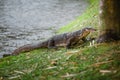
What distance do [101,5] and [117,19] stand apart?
0.64m

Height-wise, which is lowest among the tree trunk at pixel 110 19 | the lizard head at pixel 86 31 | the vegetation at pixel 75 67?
the vegetation at pixel 75 67

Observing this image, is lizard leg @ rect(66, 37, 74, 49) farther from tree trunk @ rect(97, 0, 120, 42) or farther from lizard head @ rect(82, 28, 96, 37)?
tree trunk @ rect(97, 0, 120, 42)

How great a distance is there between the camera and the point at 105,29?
8.98m

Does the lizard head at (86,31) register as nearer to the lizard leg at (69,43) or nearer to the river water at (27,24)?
the lizard leg at (69,43)

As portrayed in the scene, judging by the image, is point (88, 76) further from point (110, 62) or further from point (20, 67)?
point (20, 67)

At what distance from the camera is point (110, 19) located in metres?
8.85

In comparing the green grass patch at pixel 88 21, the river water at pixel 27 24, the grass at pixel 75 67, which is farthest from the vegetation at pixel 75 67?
the river water at pixel 27 24

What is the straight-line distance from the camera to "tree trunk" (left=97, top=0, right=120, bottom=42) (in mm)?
8750

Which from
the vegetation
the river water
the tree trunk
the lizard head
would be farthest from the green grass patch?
the vegetation

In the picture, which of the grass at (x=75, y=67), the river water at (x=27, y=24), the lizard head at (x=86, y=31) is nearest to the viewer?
the grass at (x=75, y=67)

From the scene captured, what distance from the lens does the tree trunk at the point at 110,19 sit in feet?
28.7

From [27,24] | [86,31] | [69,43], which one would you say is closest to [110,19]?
[86,31]

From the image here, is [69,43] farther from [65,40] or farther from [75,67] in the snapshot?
[75,67]

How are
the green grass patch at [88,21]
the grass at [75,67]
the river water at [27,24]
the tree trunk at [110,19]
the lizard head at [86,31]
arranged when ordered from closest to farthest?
the grass at [75,67] → the tree trunk at [110,19] → the lizard head at [86,31] → the green grass patch at [88,21] → the river water at [27,24]
